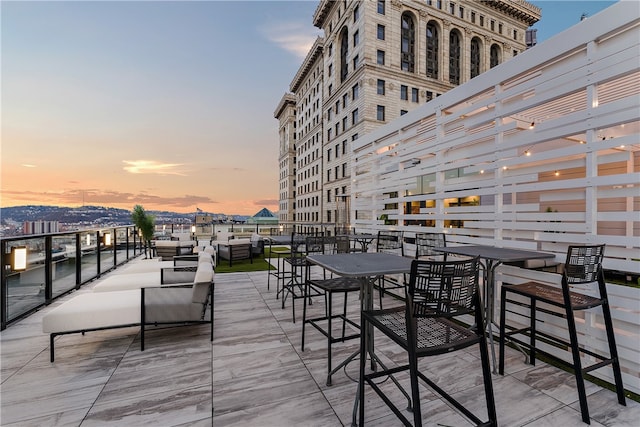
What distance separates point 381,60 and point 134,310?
2286 cm

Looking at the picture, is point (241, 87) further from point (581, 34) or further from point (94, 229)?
point (581, 34)

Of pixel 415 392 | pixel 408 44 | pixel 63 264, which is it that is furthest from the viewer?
pixel 408 44

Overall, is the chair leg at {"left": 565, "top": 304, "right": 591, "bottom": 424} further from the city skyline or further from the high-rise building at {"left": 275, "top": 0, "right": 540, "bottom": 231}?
the high-rise building at {"left": 275, "top": 0, "right": 540, "bottom": 231}

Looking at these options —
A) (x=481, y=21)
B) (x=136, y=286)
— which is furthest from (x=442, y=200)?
(x=481, y=21)

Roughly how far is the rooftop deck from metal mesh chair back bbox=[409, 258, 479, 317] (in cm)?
83

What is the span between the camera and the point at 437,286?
1502 mm

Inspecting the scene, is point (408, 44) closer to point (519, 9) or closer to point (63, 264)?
point (519, 9)

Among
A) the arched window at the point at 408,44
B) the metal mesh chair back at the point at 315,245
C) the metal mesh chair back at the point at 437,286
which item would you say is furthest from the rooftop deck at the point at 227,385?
the arched window at the point at 408,44

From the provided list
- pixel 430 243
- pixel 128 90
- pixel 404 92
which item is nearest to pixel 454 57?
pixel 404 92

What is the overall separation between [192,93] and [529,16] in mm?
34758

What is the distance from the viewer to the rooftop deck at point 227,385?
178cm

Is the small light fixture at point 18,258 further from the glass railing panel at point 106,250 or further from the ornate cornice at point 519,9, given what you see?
the ornate cornice at point 519,9

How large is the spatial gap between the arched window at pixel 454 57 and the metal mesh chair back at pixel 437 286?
1124 inches

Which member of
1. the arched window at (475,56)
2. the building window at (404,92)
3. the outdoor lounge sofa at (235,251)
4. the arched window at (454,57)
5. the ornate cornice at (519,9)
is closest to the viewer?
the outdoor lounge sofa at (235,251)
